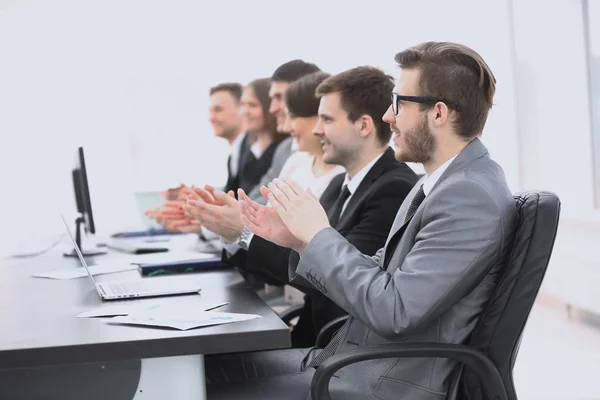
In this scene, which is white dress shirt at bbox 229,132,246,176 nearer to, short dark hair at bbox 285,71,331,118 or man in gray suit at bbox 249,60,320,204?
man in gray suit at bbox 249,60,320,204

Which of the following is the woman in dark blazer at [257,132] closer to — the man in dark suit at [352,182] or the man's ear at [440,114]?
the man in dark suit at [352,182]

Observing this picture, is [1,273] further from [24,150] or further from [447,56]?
[24,150]

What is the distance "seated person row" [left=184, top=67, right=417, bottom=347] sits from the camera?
8.95ft

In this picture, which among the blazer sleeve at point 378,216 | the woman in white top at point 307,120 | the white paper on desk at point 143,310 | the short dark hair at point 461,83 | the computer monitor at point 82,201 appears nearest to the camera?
the short dark hair at point 461,83

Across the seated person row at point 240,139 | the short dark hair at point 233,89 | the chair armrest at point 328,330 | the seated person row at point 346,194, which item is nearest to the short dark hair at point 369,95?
the seated person row at point 346,194

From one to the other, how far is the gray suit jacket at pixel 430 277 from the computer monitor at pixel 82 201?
2069mm

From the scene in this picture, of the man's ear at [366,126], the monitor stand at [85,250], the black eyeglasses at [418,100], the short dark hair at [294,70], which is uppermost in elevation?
the short dark hair at [294,70]

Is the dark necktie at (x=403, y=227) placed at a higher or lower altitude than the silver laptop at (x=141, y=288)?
higher

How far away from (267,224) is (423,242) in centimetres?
49

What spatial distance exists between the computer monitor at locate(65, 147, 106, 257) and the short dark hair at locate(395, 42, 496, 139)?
213 centimetres

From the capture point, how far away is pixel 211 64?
7.72m

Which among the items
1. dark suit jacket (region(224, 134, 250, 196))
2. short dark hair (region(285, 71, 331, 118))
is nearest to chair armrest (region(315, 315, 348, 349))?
short dark hair (region(285, 71, 331, 118))

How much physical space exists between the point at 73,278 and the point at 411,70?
169cm

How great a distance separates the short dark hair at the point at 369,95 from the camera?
3.06 m
